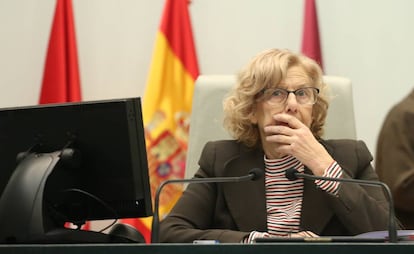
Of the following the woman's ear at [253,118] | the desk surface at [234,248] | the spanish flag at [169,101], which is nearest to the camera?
the desk surface at [234,248]

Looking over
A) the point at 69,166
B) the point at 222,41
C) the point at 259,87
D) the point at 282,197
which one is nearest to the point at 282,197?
the point at 282,197

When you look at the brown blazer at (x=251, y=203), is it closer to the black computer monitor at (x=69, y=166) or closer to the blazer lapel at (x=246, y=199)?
the blazer lapel at (x=246, y=199)

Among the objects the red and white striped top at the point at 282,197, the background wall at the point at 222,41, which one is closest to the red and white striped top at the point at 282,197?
the red and white striped top at the point at 282,197

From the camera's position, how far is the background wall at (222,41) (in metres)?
3.34

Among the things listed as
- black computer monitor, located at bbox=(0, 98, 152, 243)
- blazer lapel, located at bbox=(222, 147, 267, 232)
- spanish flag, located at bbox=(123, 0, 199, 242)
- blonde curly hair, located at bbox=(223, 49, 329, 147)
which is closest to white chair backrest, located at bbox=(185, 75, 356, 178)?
blonde curly hair, located at bbox=(223, 49, 329, 147)

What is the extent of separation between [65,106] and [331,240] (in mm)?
738

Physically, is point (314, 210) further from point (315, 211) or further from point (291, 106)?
point (291, 106)

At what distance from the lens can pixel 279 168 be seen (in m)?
2.27

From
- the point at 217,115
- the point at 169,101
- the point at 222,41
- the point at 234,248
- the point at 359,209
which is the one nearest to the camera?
the point at 234,248

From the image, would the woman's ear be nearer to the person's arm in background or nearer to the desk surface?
the person's arm in background

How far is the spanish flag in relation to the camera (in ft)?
10.6

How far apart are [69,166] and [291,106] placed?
843mm

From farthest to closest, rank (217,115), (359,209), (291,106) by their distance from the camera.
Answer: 1. (217,115)
2. (291,106)
3. (359,209)

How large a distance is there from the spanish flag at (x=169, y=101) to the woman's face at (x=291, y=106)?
38.8 inches
